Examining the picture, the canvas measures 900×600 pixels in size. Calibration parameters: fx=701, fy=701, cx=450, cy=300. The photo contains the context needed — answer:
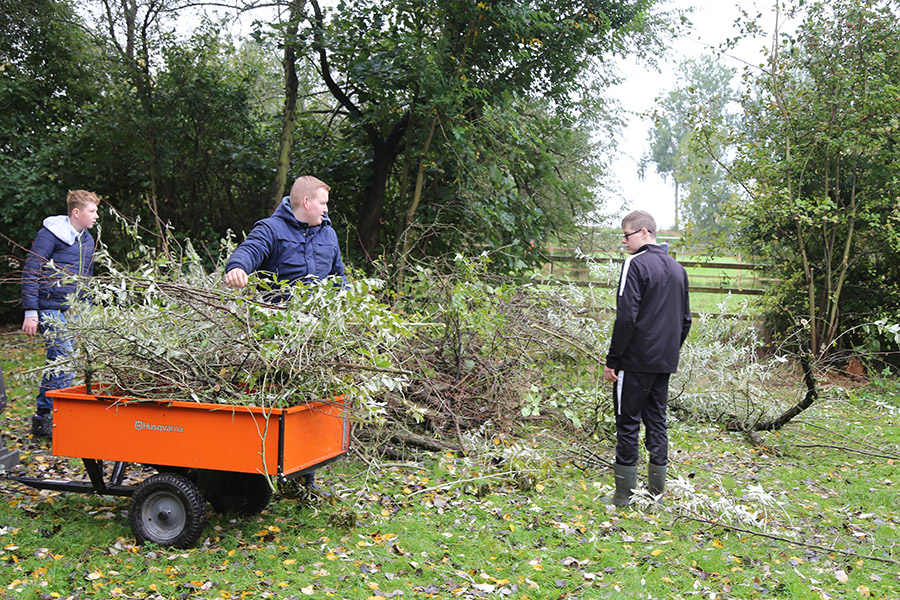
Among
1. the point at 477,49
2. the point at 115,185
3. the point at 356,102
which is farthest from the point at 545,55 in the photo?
the point at 115,185

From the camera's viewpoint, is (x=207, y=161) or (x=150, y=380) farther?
(x=207, y=161)

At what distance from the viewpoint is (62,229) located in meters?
5.42

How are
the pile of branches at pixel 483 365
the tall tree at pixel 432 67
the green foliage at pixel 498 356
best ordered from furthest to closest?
the tall tree at pixel 432 67 < the green foliage at pixel 498 356 < the pile of branches at pixel 483 365

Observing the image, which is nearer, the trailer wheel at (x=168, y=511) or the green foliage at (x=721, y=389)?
the trailer wheel at (x=168, y=511)

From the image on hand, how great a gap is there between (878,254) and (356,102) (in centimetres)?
777

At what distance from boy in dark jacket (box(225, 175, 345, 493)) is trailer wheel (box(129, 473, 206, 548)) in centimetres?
88

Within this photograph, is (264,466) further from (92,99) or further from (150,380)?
(92,99)

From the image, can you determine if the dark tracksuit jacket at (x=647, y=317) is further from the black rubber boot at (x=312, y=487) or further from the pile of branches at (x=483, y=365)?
the black rubber boot at (x=312, y=487)

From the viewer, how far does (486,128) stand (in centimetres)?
913

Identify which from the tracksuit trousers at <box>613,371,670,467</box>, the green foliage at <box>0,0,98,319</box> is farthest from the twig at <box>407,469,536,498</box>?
the green foliage at <box>0,0,98,319</box>

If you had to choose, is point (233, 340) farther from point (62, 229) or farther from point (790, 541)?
point (790, 541)

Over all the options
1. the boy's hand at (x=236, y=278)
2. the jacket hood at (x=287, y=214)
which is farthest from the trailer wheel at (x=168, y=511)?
the jacket hood at (x=287, y=214)

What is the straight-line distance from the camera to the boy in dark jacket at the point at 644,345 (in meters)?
4.53

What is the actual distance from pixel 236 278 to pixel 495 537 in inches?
82.0
